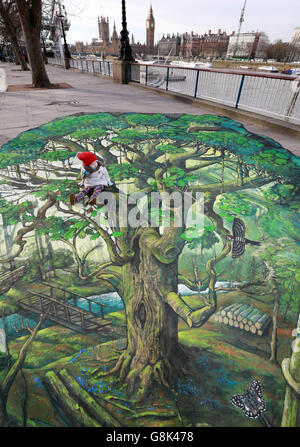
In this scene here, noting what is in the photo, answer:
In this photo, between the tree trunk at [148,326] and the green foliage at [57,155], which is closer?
the tree trunk at [148,326]

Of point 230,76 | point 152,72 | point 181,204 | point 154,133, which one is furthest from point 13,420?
point 152,72

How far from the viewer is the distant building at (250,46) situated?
96.1m

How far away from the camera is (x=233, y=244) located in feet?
11.7

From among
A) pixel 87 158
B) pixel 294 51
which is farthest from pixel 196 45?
pixel 87 158

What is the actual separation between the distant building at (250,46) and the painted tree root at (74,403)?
11758 cm

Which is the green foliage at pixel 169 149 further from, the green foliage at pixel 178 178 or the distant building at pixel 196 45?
the distant building at pixel 196 45

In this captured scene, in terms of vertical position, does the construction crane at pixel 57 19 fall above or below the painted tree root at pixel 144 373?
above

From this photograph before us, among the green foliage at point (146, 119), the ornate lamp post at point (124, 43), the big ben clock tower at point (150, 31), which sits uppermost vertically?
the big ben clock tower at point (150, 31)

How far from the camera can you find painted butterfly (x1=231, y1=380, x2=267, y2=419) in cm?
214

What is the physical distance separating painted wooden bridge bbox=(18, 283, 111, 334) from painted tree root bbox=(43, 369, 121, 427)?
1.55 feet

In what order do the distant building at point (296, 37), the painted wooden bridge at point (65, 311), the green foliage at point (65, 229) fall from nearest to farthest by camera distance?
1. the painted wooden bridge at point (65, 311)
2. the green foliage at point (65, 229)
3. the distant building at point (296, 37)

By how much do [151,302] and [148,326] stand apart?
0.93 ft

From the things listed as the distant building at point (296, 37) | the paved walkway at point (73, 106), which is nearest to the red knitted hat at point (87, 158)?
the paved walkway at point (73, 106)
